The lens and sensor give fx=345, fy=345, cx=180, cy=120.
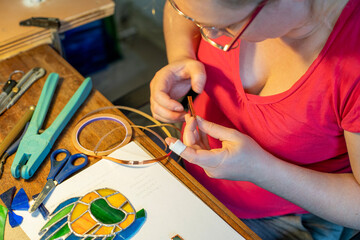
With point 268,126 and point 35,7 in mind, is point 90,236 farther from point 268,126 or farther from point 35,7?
point 35,7

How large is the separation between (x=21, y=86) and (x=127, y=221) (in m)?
0.43

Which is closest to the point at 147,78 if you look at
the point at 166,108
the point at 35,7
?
the point at 35,7

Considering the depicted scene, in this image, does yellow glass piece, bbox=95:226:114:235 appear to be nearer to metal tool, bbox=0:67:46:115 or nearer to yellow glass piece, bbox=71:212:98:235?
yellow glass piece, bbox=71:212:98:235

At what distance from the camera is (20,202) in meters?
0.62

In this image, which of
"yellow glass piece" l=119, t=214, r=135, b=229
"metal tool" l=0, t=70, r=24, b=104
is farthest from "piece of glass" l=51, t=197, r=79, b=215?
"metal tool" l=0, t=70, r=24, b=104

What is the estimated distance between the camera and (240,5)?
0.49 meters

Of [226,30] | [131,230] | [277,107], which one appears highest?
[226,30]

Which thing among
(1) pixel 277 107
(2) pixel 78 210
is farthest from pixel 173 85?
(2) pixel 78 210

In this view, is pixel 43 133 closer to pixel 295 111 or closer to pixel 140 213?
pixel 140 213

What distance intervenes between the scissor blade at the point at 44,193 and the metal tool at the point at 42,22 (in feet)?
1.54

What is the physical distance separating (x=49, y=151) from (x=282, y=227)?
22.0 inches

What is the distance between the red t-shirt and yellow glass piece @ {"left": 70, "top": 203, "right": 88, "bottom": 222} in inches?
13.2

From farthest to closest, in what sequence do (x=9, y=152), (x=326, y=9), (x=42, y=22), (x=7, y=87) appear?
1. (x=42, y=22)
2. (x=7, y=87)
3. (x=9, y=152)
4. (x=326, y=9)

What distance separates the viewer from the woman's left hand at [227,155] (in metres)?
0.63
